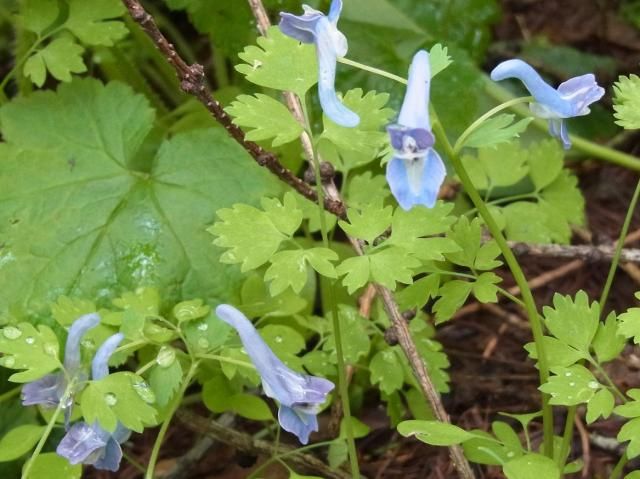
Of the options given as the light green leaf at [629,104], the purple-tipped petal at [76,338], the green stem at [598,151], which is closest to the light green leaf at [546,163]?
the green stem at [598,151]

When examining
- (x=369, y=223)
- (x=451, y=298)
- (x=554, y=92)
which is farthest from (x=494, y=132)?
(x=451, y=298)

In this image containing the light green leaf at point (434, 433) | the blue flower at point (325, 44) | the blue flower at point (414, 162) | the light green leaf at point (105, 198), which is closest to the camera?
the blue flower at point (414, 162)

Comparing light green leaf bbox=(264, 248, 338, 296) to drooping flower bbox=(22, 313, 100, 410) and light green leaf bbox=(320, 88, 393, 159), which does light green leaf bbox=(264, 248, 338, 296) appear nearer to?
light green leaf bbox=(320, 88, 393, 159)

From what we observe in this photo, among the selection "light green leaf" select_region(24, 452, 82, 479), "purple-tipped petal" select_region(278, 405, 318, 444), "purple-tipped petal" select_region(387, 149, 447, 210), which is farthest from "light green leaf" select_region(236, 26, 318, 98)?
"light green leaf" select_region(24, 452, 82, 479)

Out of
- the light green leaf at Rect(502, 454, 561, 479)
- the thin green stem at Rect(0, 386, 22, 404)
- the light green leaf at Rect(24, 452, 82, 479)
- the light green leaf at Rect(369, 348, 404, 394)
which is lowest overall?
the thin green stem at Rect(0, 386, 22, 404)

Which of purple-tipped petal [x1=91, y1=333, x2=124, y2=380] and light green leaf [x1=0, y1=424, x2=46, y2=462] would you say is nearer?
purple-tipped petal [x1=91, y1=333, x2=124, y2=380]

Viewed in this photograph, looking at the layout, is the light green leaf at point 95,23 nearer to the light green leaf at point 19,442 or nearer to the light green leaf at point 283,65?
the light green leaf at point 283,65

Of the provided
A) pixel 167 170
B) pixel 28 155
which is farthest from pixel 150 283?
pixel 28 155
